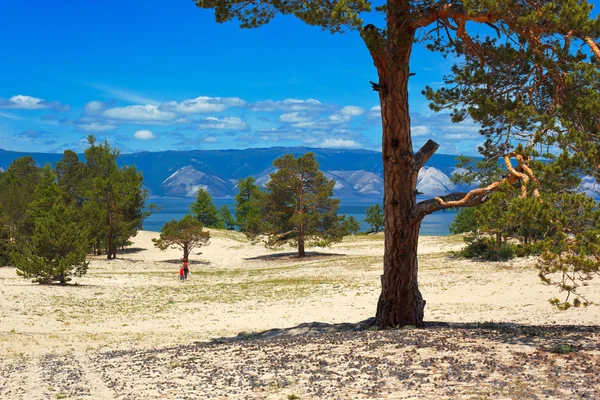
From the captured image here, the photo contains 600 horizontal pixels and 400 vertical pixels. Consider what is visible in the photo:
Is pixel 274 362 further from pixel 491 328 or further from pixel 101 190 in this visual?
pixel 101 190

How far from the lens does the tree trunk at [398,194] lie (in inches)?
449

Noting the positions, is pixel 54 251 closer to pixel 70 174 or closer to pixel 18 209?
pixel 18 209

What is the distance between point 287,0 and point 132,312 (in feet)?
44.3

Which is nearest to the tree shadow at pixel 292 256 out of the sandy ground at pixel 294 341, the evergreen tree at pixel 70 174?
the sandy ground at pixel 294 341

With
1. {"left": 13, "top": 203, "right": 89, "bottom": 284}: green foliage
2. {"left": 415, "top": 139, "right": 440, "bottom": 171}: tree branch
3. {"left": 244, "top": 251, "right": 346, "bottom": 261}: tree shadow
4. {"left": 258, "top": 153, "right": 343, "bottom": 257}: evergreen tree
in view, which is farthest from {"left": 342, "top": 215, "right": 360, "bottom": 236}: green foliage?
{"left": 415, "top": 139, "right": 440, "bottom": 171}: tree branch

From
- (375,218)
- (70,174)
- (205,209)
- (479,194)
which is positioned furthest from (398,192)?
(375,218)

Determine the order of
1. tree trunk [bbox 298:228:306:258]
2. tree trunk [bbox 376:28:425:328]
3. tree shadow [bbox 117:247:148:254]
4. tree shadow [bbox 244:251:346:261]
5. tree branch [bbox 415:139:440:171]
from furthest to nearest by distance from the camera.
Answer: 1. tree shadow [bbox 117:247:148:254]
2. tree shadow [bbox 244:251:346:261]
3. tree trunk [bbox 298:228:306:258]
4. tree branch [bbox 415:139:440:171]
5. tree trunk [bbox 376:28:425:328]

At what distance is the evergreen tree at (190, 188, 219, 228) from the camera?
89.4 metres

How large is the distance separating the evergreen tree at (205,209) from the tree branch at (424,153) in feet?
254

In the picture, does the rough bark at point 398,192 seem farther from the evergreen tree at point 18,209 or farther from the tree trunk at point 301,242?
the evergreen tree at point 18,209

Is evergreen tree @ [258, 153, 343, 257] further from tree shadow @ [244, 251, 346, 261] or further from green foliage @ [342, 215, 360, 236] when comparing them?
tree shadow @ [244, 251, 346, 261]

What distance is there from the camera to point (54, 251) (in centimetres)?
2706

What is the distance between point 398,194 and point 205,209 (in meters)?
79.4

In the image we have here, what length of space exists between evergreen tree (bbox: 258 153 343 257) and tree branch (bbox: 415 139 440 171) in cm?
3100
